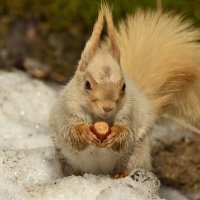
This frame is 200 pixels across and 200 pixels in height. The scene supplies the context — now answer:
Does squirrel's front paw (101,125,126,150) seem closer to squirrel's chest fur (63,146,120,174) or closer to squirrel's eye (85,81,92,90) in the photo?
squirrel's chest fur (63,146,120,174)

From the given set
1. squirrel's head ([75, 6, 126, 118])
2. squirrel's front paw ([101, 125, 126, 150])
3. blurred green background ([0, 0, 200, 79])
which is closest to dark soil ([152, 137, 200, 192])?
squirrel's front paw ([101, 125, 126, 150])

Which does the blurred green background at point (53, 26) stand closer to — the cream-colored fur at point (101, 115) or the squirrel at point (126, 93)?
the squirrel at point (126, 93)

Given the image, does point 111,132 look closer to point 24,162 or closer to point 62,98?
point 62,98

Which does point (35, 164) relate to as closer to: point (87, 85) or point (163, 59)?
point (87, 85)

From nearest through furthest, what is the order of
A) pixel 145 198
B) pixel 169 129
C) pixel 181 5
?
pixel 145 198 → pixel 169 129 → pixel 181 5

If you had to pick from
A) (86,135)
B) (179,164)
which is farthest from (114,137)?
(179,164)

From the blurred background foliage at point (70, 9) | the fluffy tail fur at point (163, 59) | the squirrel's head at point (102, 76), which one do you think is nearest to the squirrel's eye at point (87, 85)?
the squirrel's head at point (102, 76)

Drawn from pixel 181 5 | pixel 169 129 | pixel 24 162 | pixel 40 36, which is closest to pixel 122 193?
pixel 24 162
